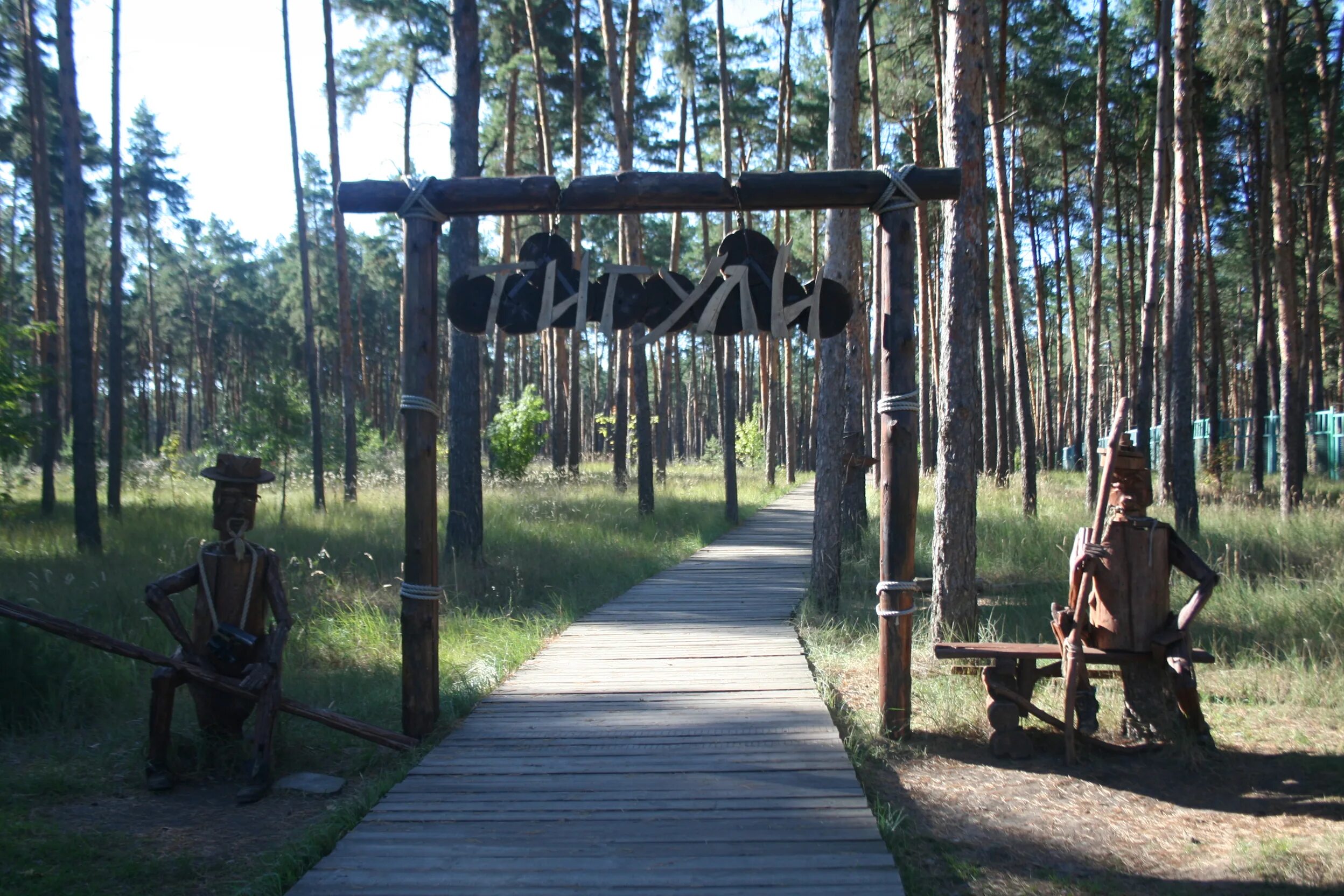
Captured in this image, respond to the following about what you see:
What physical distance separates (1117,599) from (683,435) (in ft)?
263

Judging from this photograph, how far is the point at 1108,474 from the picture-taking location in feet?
16.5

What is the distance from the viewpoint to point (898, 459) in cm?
523

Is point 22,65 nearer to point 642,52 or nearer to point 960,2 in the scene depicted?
point 642,52

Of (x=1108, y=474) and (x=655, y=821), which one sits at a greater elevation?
(x=1108, y=474)

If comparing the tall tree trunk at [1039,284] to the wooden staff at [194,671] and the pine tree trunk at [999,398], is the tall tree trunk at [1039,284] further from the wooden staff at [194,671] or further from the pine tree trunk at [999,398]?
the wooden staff at [194,671]

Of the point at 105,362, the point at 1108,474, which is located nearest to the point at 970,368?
the point at 1108,474

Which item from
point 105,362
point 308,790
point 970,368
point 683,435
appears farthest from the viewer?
point 683,435

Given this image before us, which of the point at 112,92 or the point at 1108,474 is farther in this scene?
the point at 112,92

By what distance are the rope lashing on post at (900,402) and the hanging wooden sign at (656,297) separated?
0.52 meters

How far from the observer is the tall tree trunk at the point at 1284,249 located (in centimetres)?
1566

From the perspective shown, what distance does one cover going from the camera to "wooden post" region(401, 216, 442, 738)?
17.5ft

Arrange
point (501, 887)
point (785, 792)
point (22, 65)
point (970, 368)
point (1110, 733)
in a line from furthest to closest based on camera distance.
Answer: point (22, 65), point (970, 368), point (1110, 733), point (785, 792), point (501, 887)

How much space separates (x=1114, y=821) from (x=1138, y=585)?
1294 millimetres

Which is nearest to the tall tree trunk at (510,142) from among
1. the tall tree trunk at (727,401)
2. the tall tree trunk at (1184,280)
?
the tall tree trunk at (727,401)
